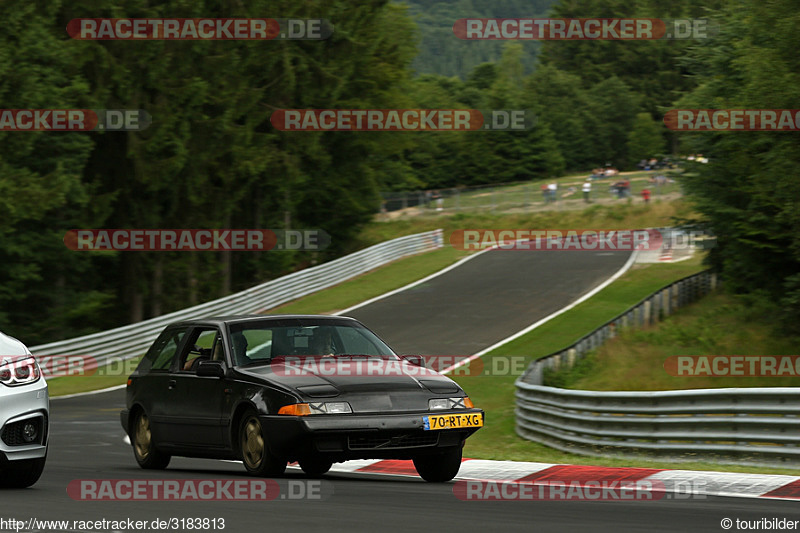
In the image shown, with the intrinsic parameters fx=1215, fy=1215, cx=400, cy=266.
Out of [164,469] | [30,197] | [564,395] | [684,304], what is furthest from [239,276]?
[164,469]

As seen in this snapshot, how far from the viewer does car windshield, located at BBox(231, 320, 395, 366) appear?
10.6m

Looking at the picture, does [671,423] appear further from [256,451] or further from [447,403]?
[256,451]

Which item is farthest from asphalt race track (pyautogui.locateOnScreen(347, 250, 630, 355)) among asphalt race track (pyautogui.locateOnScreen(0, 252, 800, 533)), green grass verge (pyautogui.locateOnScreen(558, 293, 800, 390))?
asphalt race track (pyautogui.locateOnScreen(0, 252, 800, 533))

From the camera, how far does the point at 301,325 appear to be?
10.8 m

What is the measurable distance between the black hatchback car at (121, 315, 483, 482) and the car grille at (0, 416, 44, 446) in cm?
169

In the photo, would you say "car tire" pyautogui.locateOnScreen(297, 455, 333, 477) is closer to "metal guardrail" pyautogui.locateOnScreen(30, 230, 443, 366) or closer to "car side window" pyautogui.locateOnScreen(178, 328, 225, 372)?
"car side window" pyautogui.locateOnScreen(178, 328, 225, 372)

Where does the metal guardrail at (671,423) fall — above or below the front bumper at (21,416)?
below

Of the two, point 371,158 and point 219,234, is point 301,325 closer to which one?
point 219,234

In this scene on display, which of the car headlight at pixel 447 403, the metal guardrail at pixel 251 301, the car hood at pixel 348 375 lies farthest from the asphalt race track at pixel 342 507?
the metal guardrail at pixel 251 301

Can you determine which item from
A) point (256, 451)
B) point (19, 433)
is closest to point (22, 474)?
point (19, 433)

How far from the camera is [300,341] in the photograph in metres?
10.7

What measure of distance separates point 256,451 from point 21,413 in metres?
1.95

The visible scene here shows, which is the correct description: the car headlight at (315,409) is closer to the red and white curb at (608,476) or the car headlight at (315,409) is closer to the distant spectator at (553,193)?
the red and white curb at (608,476)

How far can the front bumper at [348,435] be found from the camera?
9352 millimetres
